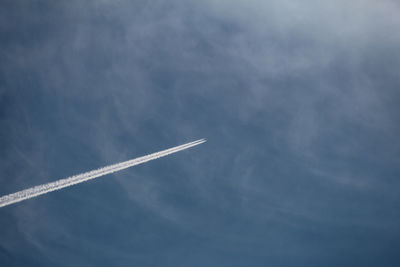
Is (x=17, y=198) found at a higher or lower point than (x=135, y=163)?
lower

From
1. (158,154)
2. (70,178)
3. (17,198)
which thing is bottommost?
(17,198)

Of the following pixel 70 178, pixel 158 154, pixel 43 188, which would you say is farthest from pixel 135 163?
pixel 43 188

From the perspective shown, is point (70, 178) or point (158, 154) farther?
point (158, 154)

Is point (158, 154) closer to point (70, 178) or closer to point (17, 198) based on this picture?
A: point (70, 178)

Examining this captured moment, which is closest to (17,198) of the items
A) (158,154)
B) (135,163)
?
(135,163)

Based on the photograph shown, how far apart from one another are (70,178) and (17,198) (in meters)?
13.2

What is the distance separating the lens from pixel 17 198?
288ft

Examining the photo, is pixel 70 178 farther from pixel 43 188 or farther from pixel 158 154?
pixel 158 154

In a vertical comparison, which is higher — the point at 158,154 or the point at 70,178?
the point at 158,154

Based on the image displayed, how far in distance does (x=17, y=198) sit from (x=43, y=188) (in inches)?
252

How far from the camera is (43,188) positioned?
3605 inches

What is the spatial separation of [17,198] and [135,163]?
101ft

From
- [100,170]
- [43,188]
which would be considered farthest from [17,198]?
[100,170]

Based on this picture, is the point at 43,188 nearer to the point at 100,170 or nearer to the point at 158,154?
the point at 100,170
